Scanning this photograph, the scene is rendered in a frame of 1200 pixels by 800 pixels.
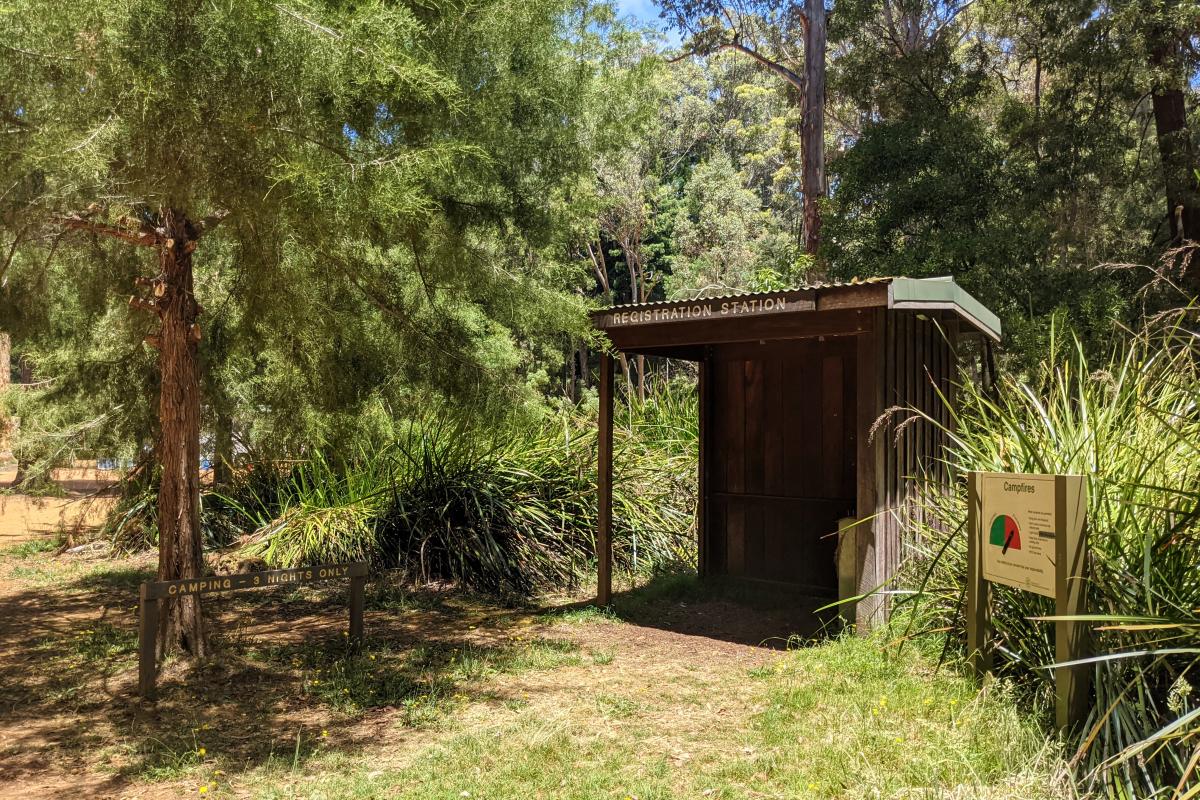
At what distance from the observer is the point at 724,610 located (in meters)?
8.77

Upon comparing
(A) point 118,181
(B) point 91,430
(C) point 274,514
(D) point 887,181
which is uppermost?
(D) point 887,181

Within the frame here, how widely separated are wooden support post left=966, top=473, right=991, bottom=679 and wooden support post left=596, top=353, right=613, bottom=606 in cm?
413

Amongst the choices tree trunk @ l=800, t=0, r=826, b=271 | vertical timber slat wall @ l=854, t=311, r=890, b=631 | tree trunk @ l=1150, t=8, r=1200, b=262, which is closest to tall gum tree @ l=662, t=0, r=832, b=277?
tree trunk @ l=800, t=0, r=826, b=271

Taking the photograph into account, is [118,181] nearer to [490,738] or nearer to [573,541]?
[490,738]

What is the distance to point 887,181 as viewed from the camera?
14727 millimetres

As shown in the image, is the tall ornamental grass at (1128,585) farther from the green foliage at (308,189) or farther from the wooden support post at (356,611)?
the wooden support post at (356,611)

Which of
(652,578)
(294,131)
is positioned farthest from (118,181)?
(652,578)

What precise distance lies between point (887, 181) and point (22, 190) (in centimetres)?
1215

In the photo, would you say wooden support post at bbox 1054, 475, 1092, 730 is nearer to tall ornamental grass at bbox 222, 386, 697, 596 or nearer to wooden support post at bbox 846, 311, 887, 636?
wooden support post at bbox 846, 311, 887, 636

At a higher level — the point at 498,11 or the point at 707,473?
the point at 498,11

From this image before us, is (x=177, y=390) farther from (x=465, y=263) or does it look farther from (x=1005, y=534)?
(x=1005, y=534)

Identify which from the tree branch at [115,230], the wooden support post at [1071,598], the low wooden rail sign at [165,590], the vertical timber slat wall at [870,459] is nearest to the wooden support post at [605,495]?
the vertical timber slat wall at [870,459]

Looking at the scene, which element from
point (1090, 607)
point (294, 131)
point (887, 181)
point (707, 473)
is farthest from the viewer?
point (887, 181)

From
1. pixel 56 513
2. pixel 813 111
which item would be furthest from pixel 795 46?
pixel 56 513
